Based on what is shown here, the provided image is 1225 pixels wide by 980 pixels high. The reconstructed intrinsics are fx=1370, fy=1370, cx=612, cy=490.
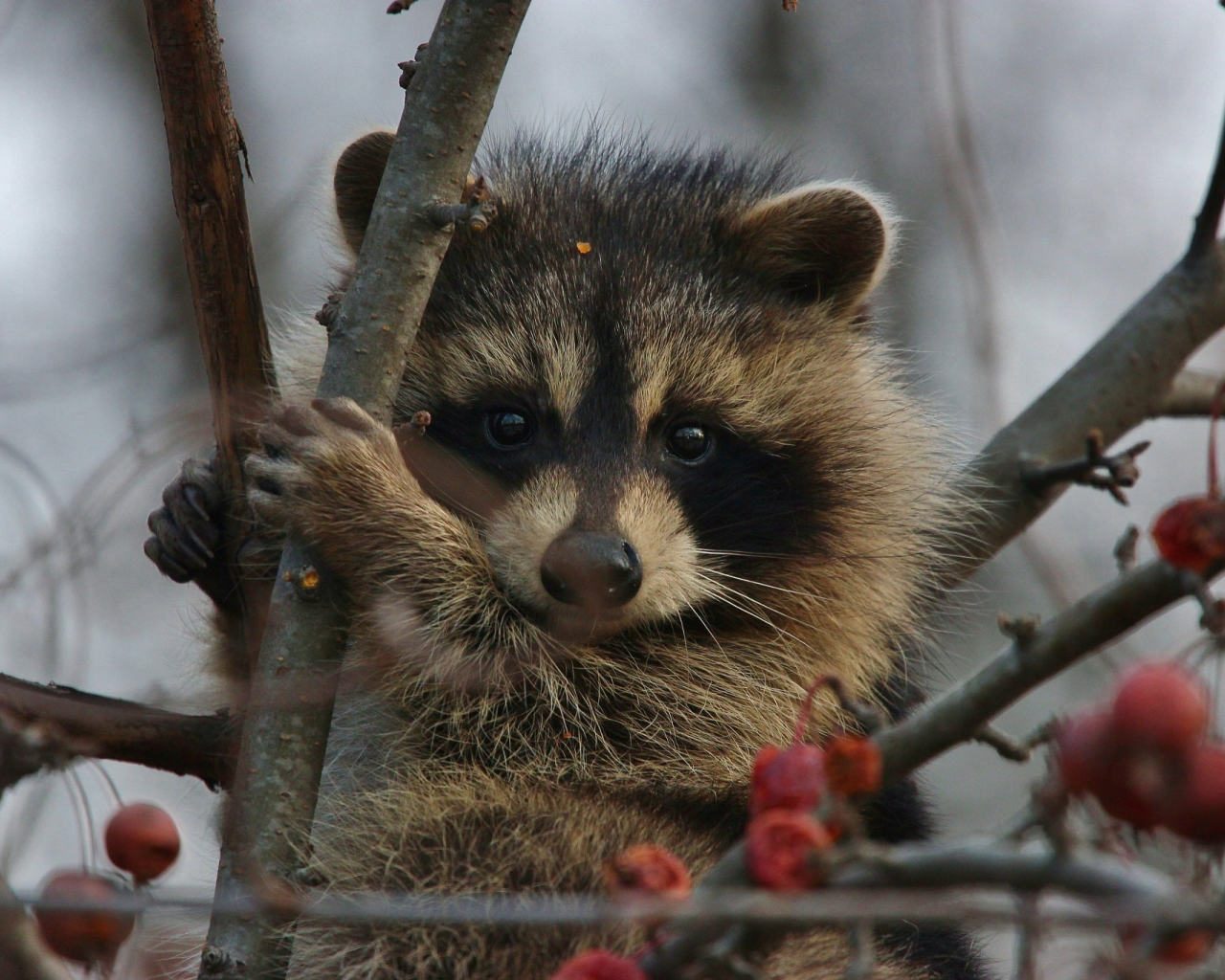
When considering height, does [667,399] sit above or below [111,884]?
above

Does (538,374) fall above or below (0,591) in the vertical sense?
above

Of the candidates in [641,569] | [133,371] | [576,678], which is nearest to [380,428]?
[641,569]

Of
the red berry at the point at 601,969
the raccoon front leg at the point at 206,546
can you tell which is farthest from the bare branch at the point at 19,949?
the raccoon front leg at the point at 206,546

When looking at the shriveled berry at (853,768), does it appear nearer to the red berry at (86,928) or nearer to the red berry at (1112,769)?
the red berry at (1112,769)

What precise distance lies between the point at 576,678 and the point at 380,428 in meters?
1.00

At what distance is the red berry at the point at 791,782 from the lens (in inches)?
67.0

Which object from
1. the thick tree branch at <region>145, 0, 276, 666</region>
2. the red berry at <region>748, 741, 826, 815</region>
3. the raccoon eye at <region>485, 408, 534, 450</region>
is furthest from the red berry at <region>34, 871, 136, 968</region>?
the raccoon eye at <region>485, 408, 534, 450</region>

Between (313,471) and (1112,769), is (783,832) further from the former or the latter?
(313,471)

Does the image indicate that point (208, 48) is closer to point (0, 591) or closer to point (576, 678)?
point (0, 591)

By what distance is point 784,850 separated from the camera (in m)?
1.48

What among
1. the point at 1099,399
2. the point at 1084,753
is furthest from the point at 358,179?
the point at 1084,753

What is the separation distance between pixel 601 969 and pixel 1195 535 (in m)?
0.88

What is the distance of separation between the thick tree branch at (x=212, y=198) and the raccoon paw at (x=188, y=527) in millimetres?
378

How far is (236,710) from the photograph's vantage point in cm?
343
